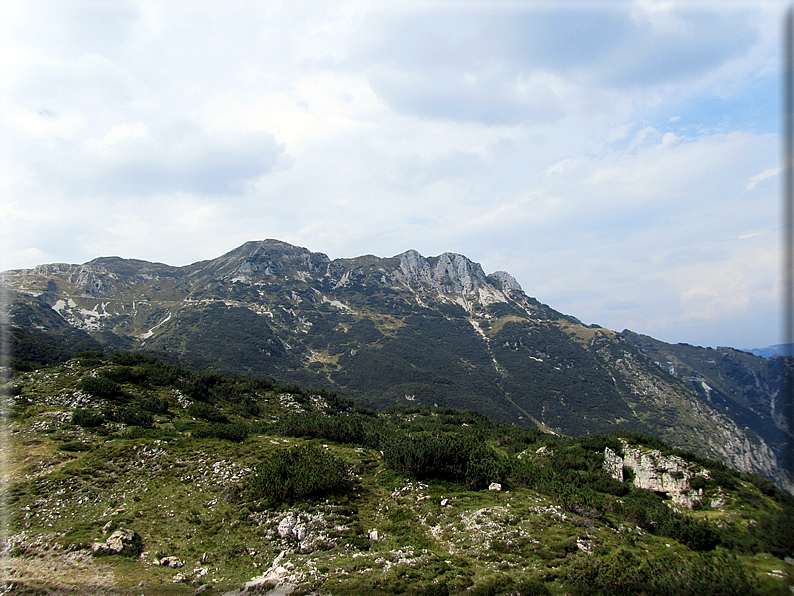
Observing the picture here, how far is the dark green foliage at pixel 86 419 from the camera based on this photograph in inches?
1159

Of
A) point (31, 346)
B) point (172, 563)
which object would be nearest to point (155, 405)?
point (172, 563)

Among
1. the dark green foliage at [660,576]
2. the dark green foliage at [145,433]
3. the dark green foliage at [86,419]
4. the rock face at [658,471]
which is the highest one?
the dark green foliage at [86,419]

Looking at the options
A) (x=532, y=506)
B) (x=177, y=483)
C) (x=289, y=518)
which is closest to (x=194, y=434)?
(x=177, y=483)

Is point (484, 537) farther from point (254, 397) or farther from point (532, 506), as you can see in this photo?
point (254, 397)

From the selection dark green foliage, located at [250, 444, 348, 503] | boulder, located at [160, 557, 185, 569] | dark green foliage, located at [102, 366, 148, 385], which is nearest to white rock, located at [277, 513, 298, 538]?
dark green foliage, located at [250, 444, 348, 503]

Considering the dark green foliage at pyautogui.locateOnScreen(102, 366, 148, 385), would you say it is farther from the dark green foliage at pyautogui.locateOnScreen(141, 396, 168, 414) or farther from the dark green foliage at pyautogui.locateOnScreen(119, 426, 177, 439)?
the dark green foliage at pyautogui.locateOnScreen(119, 426, 177, 439)

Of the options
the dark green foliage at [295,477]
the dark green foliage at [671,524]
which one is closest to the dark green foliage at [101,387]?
the dark green foliage at [295,477]

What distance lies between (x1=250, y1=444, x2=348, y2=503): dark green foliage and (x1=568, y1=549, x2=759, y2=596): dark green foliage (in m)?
14.5

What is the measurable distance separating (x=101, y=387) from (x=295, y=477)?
27.8 meters

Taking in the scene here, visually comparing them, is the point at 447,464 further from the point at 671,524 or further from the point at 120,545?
the point at 120,545

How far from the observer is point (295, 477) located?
22609 mm

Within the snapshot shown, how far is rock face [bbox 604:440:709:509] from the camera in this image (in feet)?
93.3

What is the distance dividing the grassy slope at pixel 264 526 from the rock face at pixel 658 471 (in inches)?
76.2

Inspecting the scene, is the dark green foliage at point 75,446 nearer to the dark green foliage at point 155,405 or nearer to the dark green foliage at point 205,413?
the dark green foliage at point 155,405
